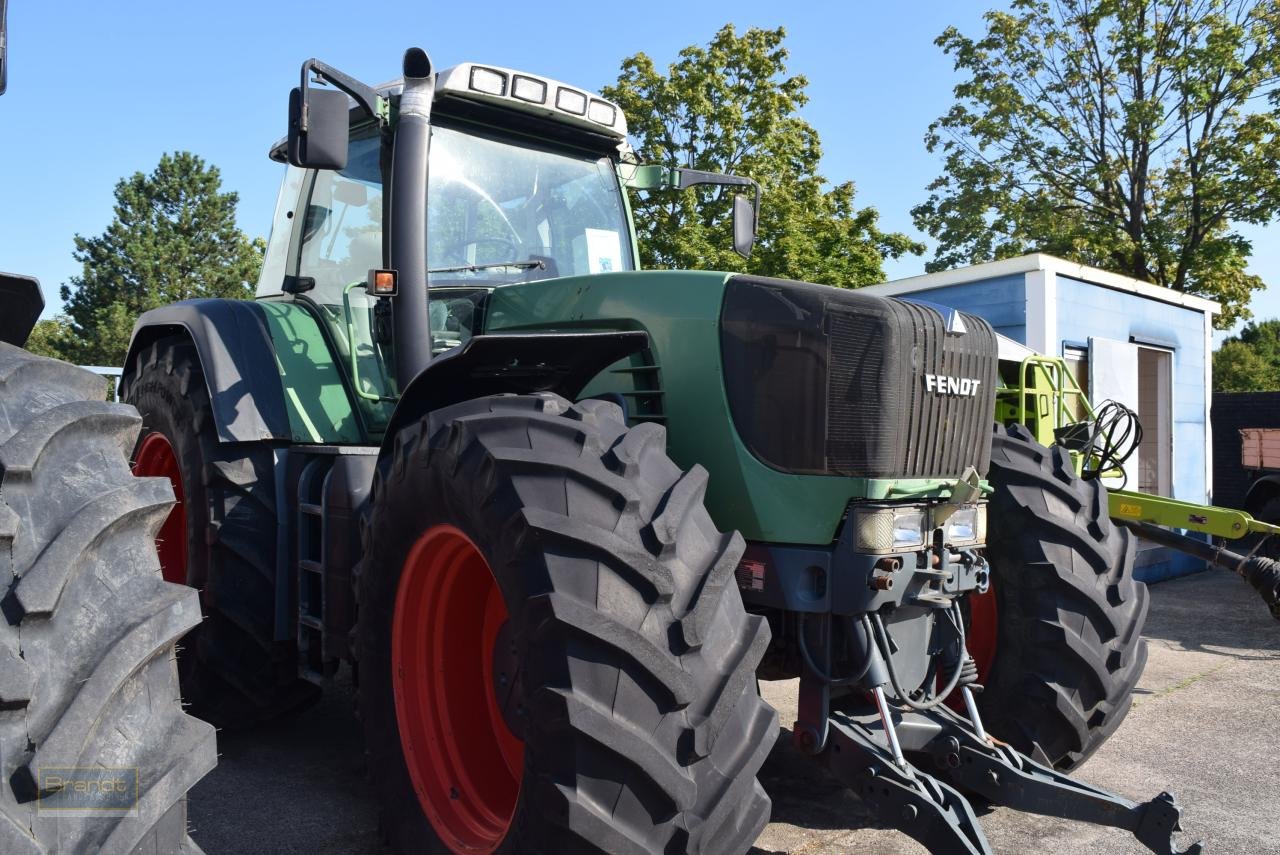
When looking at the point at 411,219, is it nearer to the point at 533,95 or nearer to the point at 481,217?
the point at 481,217

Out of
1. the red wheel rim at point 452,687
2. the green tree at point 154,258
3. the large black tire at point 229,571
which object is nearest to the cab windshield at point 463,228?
the large black tire at point 229,571

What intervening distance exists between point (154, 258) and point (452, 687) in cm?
4754

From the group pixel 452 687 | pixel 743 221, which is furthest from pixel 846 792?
pixel 743 221

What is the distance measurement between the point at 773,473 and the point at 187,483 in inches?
96.3

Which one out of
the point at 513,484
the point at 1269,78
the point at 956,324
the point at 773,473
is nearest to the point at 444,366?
the point at 513,484

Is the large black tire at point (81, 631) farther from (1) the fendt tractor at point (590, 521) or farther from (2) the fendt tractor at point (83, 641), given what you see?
(1) the fendt tractor at point (590, 521)

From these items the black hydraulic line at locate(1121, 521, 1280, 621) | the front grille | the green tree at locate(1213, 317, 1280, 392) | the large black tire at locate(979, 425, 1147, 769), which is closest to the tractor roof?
the front grille

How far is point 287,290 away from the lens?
4.40m

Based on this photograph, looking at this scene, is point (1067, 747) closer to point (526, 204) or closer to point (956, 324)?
point (956, 324)

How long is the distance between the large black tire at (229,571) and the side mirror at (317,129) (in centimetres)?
127

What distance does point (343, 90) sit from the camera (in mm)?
3527

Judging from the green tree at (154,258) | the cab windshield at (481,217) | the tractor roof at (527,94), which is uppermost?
the green tree at (154,258)

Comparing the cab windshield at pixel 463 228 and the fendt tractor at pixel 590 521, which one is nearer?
the fendt tractor at pixel 590 521

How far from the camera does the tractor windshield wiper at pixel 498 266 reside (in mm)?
3886
